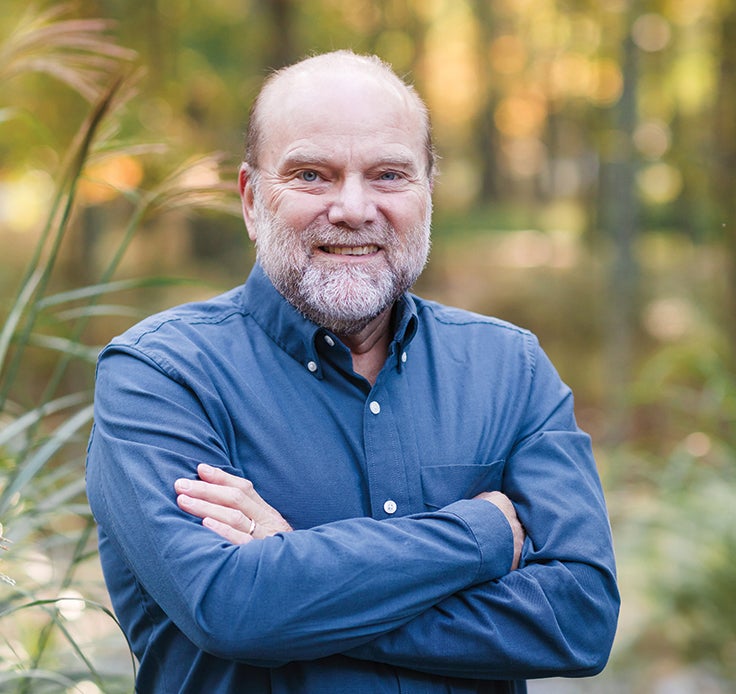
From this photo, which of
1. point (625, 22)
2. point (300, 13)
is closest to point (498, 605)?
point (625, 22)

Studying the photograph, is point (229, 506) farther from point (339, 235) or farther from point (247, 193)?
point (247, 193)

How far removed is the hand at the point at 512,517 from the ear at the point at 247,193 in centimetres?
75

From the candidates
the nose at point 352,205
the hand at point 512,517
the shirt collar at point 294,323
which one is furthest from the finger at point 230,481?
the nose at point 352,205

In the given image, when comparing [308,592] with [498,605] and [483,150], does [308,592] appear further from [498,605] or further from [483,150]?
[483,150]

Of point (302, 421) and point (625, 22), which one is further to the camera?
point (625, 22)

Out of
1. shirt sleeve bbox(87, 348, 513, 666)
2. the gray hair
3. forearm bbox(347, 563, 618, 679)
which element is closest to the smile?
the gray hair

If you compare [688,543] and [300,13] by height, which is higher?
[300,13]

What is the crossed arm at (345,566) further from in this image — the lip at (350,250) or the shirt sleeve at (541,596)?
the lip at (350,250)

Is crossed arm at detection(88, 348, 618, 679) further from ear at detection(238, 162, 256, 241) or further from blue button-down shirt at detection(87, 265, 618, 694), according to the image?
ear at detection(238, 162, 256, 241)

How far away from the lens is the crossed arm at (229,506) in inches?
64.9

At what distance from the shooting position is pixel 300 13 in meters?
10.1

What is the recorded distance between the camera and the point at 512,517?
1859 mm

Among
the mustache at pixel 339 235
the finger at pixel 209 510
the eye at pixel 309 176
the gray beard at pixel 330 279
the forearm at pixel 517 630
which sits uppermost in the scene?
the eye at pixel 309 176

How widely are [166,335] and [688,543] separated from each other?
125 inches
